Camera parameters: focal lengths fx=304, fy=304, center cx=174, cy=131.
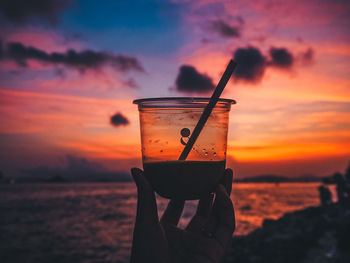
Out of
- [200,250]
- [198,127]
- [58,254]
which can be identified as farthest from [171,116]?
[58,254]

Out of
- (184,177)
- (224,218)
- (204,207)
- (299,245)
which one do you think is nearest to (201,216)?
(204,207)

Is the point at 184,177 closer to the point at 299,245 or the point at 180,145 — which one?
the point at 180,145

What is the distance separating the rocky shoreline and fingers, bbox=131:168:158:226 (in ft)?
31.4

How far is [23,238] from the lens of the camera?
31.0 metres

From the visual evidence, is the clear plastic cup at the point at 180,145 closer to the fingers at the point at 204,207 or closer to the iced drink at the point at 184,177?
the iced drink at the point at 184,177

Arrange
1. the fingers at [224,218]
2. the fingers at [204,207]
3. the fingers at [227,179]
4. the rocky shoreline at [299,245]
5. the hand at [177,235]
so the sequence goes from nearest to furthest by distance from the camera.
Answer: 1. the hand at [177,235]
2. the fingers at [224,218]
3. the fingers at [227,179]
4. the fingers at [204,207]
5. the rocky shoreline at [299,245]

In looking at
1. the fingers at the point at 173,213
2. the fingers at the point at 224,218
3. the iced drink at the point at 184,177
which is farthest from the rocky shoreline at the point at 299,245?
the iced drink at the point at 184,177

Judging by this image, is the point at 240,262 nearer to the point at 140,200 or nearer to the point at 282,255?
the point at 282,255

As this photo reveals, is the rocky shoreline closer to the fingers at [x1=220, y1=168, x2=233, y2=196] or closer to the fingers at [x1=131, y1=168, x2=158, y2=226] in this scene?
the fingers at [x1=220, y1=168, x2=233, y2=196]

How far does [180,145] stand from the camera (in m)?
2.17

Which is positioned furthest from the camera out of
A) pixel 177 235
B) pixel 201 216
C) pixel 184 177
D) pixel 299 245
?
pixel 299 245

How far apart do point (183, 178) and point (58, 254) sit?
2565 centimetres

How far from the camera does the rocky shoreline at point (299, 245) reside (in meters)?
10.7

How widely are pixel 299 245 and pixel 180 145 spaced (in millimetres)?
13965
